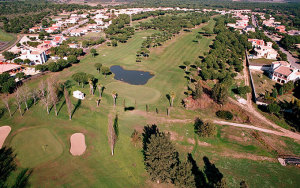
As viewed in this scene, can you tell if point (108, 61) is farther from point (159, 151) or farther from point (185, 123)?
point (159, 151)

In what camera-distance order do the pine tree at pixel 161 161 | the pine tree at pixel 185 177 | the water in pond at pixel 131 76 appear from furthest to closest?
the water in pond at pixel 131 76 → the pine tree at pixel 161 161 → the pine tree at pixel 185 177

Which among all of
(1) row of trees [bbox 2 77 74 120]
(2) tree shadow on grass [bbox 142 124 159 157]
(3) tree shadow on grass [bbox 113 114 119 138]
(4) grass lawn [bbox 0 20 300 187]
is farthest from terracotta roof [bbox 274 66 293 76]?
(1) row of trees [bbox 2 77 74 120]

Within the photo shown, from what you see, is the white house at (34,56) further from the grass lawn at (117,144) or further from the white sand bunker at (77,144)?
the white sand bunker at (77,144)

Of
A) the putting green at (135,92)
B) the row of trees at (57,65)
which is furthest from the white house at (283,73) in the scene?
the row of trees at (57,65)

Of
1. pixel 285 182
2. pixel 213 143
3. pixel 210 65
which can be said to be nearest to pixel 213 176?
pixel 213 143

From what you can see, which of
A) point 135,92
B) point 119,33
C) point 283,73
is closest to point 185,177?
point 135,92

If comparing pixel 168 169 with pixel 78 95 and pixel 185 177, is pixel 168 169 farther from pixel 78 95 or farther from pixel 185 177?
pixel 78 95

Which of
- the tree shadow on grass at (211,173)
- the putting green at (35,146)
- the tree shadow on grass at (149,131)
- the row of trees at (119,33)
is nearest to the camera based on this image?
the tree shadow on grass at (211,173)

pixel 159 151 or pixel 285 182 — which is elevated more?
pixel 159 151
